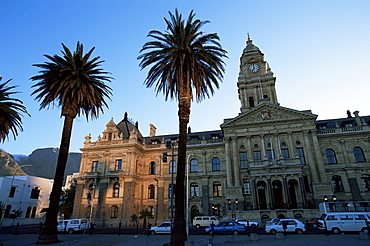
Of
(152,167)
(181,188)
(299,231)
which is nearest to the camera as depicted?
(181,188)

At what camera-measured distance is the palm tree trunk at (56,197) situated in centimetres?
2045

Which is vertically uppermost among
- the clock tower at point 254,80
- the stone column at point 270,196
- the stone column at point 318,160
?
the clock tower at point 254,80

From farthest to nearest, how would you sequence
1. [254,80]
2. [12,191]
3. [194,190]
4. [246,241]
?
[12,191], [254,80], [194,190], [246,241]

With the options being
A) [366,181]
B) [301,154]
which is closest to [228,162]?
[301,154]

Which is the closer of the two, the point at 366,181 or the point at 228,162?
the point at 366,181

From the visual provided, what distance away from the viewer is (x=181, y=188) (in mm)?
17891

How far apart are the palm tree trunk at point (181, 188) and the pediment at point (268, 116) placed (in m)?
26.8

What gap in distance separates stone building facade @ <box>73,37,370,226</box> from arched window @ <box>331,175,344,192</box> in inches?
5.7

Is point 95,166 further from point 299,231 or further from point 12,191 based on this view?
point 299,231

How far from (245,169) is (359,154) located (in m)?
19.5

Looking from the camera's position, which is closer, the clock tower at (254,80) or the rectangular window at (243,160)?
the rectangular window at (243,160)

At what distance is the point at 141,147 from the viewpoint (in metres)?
50.9

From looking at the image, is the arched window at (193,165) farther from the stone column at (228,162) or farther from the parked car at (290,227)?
the parked car at (290,227)

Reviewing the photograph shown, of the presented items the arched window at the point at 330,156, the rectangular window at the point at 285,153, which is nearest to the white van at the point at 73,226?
the rectangular window at the point at 285,153
